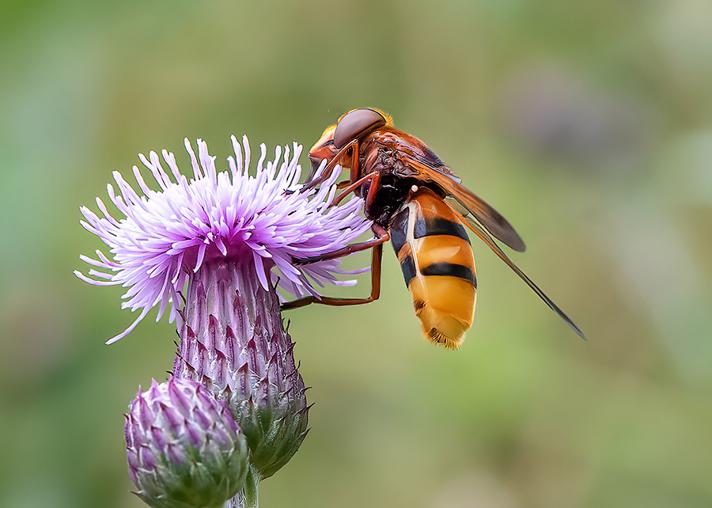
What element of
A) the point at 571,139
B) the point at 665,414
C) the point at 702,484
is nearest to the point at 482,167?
the point at 571,139

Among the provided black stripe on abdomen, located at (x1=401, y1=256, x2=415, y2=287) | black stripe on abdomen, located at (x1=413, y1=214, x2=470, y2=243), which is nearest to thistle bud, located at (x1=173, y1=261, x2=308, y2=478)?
black stripe on abdomen, located at (x1=401, y1=256, x2=415, y2=287)

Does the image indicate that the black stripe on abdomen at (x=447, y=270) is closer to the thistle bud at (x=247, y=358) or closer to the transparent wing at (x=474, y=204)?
the transparent wing at (x=474, y=204)

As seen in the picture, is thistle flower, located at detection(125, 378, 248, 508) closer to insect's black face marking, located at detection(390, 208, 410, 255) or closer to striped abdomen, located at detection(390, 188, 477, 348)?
striped abdomen, located at detection(390, 188, 477, 348)

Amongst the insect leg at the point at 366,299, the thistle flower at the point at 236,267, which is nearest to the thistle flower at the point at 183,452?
the thistle flower at the point at 236,267

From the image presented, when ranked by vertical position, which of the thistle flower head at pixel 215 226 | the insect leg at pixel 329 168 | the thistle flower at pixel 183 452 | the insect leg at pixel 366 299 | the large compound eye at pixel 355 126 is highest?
the large compound eye at pixel 355 126

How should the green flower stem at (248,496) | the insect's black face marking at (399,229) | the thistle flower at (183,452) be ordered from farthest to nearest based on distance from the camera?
the insect's black face marking at (399,229) → the green flower stem at (248,496) → the thistle flower at (183,452)

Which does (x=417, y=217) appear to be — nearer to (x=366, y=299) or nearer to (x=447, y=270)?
(x=447, y=270)

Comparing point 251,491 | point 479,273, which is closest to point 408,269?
point 251,491
